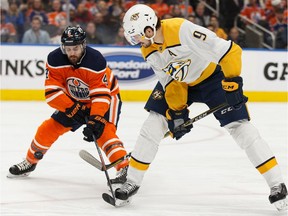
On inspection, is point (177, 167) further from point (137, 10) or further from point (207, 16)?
point (207, 16)

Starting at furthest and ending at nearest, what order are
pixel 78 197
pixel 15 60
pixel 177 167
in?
1. pixel 15 60
2. pixel 177 167
3. pixel 78 197

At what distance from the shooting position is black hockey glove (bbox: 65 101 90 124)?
3986 mm

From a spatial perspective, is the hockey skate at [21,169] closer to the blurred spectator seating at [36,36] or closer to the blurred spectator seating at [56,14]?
the blurred spectator seating at [36,36]

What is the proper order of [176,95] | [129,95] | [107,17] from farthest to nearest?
[107,17], [129,95], [176,95]

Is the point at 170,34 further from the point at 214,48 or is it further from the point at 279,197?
the point at 279,197

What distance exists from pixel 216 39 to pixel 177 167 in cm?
150

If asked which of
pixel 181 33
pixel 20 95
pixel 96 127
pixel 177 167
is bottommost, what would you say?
pixel 20 95

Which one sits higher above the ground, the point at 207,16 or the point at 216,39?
the point at 216,39

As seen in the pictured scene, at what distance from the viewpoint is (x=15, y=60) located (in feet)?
28.8

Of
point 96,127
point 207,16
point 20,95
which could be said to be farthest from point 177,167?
point 207,16

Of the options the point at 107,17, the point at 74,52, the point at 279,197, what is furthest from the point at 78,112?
the point at 107,17

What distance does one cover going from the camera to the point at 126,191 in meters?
3.56

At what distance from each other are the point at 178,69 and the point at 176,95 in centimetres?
16

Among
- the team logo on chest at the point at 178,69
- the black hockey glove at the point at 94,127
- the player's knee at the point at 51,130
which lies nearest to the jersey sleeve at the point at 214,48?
the team logo on chest at the point at 178,69
